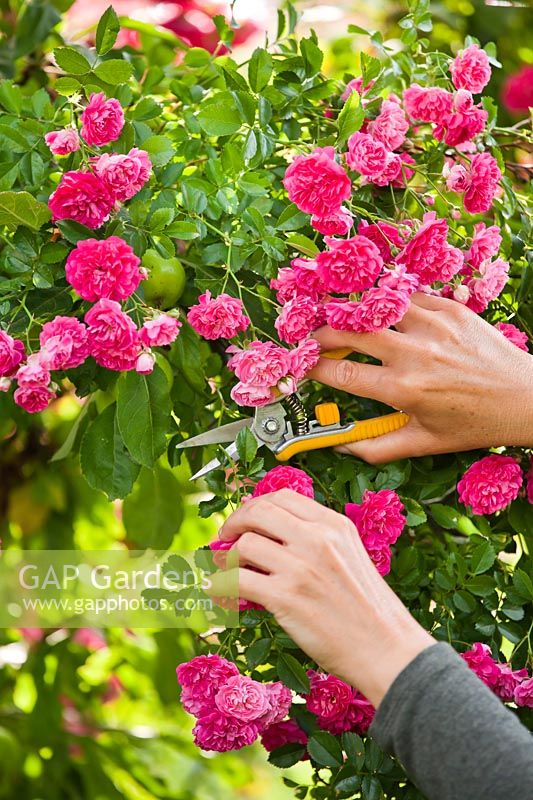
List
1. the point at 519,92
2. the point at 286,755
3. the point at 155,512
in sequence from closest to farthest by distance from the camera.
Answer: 1. the point at 286,755
2. the point at 155,512
3. the point at 519,92

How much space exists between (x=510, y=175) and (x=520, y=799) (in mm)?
693

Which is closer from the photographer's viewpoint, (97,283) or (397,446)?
(97,283)

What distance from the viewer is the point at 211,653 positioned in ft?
2.86

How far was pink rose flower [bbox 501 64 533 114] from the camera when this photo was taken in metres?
1.78

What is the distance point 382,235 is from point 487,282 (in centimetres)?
11

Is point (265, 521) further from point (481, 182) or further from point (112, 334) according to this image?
point (481, 182)

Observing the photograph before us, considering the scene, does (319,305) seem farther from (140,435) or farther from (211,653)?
(211,653)

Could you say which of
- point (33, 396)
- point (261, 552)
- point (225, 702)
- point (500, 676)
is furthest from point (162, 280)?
point (500, 676)

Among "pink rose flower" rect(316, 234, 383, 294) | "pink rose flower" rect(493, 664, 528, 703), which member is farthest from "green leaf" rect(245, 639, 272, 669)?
"pink rose flower" rect(316, 234, 383, 294)

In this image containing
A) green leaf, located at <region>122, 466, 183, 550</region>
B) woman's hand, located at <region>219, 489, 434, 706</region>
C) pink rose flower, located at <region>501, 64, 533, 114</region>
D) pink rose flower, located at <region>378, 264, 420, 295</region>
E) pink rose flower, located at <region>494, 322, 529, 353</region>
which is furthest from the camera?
pink rose flower, located at <region>501, 64, 533, 114</region>

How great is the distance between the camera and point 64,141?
0.82 m

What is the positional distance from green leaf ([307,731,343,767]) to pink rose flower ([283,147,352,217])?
1.49 ft

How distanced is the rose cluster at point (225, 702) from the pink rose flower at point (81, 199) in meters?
0.39

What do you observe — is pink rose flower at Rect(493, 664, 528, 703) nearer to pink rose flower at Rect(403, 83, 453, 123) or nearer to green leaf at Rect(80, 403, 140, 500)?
green leaf at Rect(80, 403, 140, 500)
